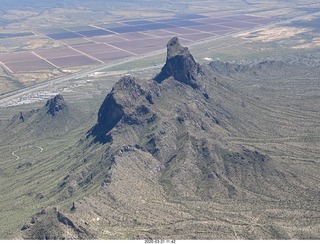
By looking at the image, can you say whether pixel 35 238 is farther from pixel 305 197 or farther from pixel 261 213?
pixel 305 197

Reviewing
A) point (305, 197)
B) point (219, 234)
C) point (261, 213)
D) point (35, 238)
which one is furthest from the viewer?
point (305, 197)

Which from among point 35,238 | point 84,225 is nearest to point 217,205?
point 84,225

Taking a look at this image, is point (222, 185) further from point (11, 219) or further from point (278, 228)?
point (11, 219)

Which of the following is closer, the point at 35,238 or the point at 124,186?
the point at 35,238

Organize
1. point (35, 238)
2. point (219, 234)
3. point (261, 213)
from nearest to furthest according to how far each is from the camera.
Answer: point (35, 238), point (219, 234), point (261, 213)

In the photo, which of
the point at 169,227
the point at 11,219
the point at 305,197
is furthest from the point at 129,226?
the point at 305,197

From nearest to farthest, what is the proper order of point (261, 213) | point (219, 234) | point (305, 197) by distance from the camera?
point (219, 234), point (261, 213), point (305, 197)

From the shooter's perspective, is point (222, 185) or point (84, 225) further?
point (222, 185)

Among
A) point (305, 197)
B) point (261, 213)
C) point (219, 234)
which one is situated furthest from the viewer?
point (305, 197)
